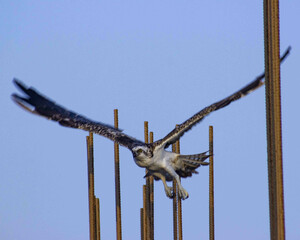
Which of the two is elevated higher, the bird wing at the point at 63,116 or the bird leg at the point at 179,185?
the bird wing at the point at 63,116

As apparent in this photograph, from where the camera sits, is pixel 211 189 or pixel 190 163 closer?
pixel 211 189

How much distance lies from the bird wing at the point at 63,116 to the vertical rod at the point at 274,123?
6.48 metres

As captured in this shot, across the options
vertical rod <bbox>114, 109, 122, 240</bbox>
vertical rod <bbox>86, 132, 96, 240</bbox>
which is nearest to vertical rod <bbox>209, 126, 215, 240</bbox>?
vertical rod <bbox>114, 109, 122, 240</bbox>

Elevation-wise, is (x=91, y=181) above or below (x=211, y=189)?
above

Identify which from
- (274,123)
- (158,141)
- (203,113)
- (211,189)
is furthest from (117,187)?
(274,123)

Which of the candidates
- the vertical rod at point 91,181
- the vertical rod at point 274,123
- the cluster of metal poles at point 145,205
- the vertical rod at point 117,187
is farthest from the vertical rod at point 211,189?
the vertical rod at point 274,123

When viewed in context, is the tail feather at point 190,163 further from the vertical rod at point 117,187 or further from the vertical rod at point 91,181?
the vertical rod at point 91,181

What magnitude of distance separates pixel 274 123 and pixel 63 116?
877 cm

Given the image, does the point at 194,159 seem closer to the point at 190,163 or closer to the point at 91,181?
the point at 190,163

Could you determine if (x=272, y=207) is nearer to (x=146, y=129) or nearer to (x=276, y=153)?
(x=276, y=153)

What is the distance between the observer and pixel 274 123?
1155 centimetres

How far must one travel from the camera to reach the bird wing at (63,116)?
18.5 meters

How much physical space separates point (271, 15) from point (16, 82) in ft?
29.3

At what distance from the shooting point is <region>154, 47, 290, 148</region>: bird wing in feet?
57.5
